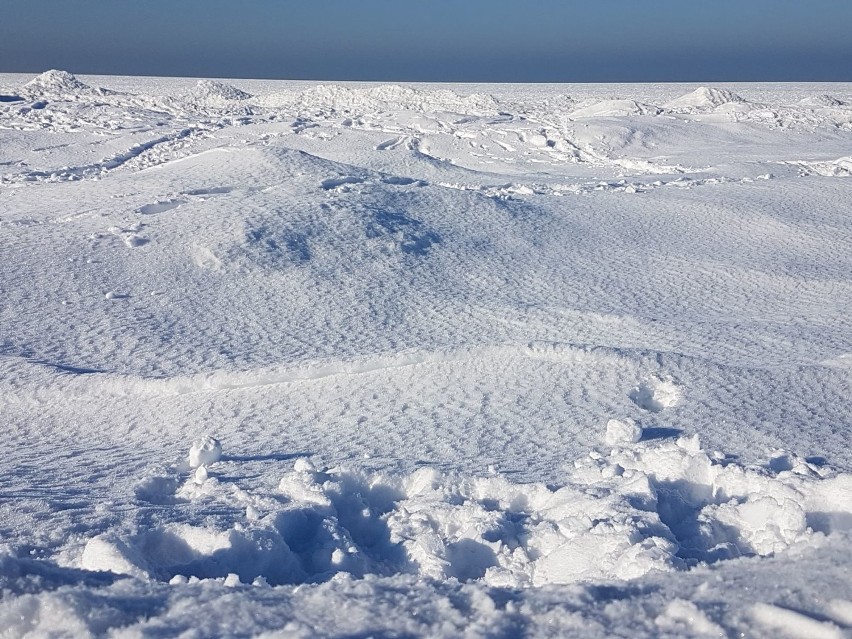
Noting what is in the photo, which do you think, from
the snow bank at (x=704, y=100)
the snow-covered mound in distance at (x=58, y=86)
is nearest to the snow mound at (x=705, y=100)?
the snow bank at (x=704, y=100)

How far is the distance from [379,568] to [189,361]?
7.65 feet

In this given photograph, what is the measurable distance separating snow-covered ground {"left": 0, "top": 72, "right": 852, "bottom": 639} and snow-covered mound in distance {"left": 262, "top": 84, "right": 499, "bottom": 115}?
1522 centimetres

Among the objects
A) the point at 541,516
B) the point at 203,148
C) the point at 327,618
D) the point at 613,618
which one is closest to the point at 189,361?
the point at 541,516

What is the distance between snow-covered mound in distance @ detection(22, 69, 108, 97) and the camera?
23.7m

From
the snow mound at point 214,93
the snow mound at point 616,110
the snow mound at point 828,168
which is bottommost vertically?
the snow mound at point 828,168

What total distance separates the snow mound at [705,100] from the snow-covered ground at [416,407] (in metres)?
14.2

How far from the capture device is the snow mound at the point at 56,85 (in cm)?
2394

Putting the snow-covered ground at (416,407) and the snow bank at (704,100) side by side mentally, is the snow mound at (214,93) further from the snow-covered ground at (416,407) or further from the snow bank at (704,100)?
the snow-covered ground at (416,407)

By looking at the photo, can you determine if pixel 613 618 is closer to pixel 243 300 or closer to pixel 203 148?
pixel 243 300

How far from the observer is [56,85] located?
24.7 m

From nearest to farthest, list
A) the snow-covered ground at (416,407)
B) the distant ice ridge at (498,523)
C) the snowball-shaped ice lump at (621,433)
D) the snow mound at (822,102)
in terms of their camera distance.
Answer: the snow-covered ground at (416,407), the distant ice ridge at (498,523), the snowball-shaped ice lump at (621,433), the snow mound at (822,102)

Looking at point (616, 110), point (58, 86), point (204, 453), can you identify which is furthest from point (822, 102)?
point (204, 453)

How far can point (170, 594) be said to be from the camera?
5.64 feet

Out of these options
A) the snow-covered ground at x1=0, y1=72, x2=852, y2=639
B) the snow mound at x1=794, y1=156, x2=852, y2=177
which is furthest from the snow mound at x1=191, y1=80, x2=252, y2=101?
the snow mound at x1=794, y1=156, x2=852, y2=177
